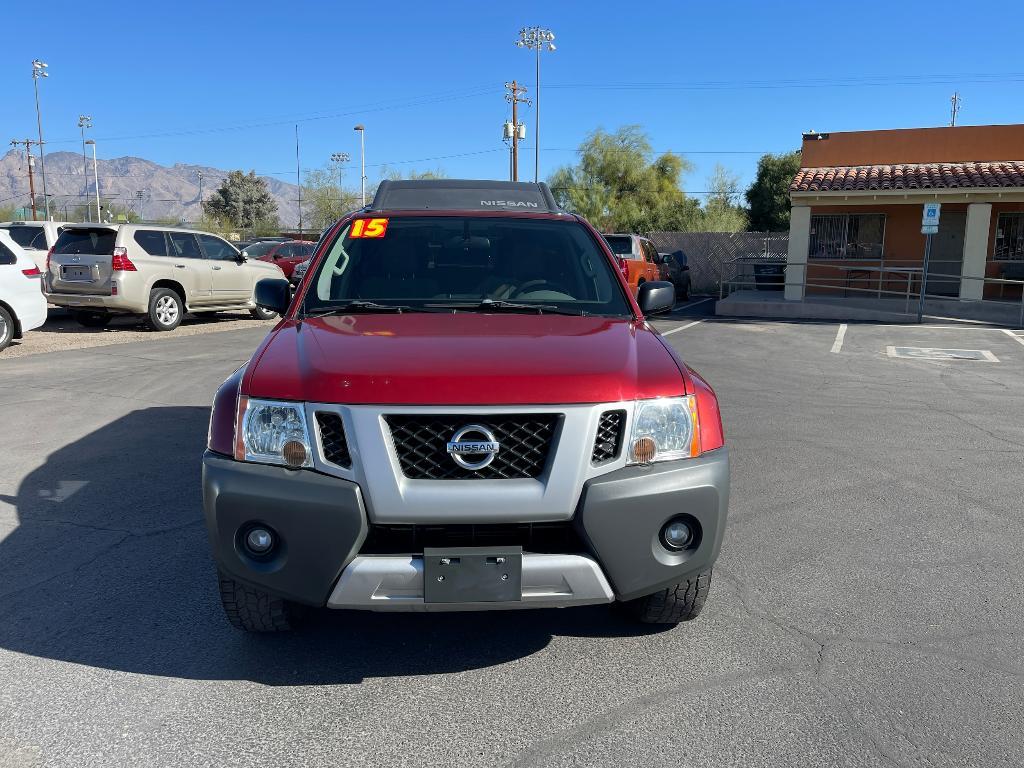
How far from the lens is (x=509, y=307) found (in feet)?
13.1

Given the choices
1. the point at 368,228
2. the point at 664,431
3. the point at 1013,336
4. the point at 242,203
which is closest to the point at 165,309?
the point at 368,228

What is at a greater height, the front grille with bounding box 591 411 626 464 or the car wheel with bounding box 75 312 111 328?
the front grille with bounding box 591 411 626 464

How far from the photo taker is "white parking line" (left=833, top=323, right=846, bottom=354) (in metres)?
13.7

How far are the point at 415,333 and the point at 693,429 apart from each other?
1153 mm

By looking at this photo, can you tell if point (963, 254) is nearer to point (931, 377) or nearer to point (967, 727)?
point (931, 377)

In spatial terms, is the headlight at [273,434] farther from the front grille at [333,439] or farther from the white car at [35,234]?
the white car at [35,234]

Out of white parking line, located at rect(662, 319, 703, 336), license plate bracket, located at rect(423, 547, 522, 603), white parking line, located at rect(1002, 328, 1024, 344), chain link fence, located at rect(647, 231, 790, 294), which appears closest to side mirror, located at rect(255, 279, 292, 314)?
license plate bracket, located at rect(423, 547, 522, 603)

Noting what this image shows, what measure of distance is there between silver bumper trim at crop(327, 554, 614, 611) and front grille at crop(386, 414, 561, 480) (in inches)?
11.4

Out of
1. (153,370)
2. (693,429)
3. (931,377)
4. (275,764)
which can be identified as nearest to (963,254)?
(931,377)

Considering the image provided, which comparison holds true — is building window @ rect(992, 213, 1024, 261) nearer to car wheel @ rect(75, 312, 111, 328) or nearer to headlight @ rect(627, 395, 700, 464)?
car wheel @ rect(75, 312, 111, 328)

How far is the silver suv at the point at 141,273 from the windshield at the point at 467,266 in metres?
9.15

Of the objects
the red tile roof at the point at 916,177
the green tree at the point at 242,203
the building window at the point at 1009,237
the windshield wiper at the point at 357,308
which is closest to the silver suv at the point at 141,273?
the windshield wiper at the point at 357,308

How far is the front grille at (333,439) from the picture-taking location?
2910 mm

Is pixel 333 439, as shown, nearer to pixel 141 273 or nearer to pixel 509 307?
pixel 509 307
